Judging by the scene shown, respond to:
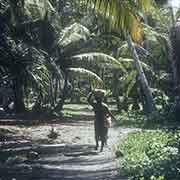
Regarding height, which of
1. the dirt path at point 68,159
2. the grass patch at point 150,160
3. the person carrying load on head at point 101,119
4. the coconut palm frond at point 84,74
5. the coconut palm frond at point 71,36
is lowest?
the dirt path at point 68,159

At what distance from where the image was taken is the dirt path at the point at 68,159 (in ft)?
40.0

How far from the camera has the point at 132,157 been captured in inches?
527

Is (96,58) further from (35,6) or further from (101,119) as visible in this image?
(101,119)

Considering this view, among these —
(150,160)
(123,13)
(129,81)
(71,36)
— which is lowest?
(150,160)

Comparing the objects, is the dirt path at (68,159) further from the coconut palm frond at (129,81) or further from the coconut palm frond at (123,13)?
the coconut palm frond at (129,81)

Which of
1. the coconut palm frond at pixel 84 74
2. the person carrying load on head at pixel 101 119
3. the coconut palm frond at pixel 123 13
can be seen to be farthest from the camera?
the coconut palm frond at pixel 84 74

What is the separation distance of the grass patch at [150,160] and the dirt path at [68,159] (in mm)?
304

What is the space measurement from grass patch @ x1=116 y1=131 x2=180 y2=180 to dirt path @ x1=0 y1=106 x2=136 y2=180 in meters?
0.30

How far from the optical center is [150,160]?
41.2 ft

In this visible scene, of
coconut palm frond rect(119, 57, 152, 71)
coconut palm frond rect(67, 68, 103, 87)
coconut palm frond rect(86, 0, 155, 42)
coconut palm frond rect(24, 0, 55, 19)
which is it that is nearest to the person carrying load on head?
coconut palm frond rect(86, 0, 155, 42)

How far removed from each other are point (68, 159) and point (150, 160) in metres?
2.99

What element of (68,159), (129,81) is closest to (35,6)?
(68,159)

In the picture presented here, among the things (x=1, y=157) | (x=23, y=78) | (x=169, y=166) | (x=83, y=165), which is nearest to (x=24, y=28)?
(x=23, y=78)

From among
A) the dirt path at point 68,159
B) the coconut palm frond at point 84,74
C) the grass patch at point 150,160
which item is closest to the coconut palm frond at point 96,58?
the coconut palm frond at point 84,74
